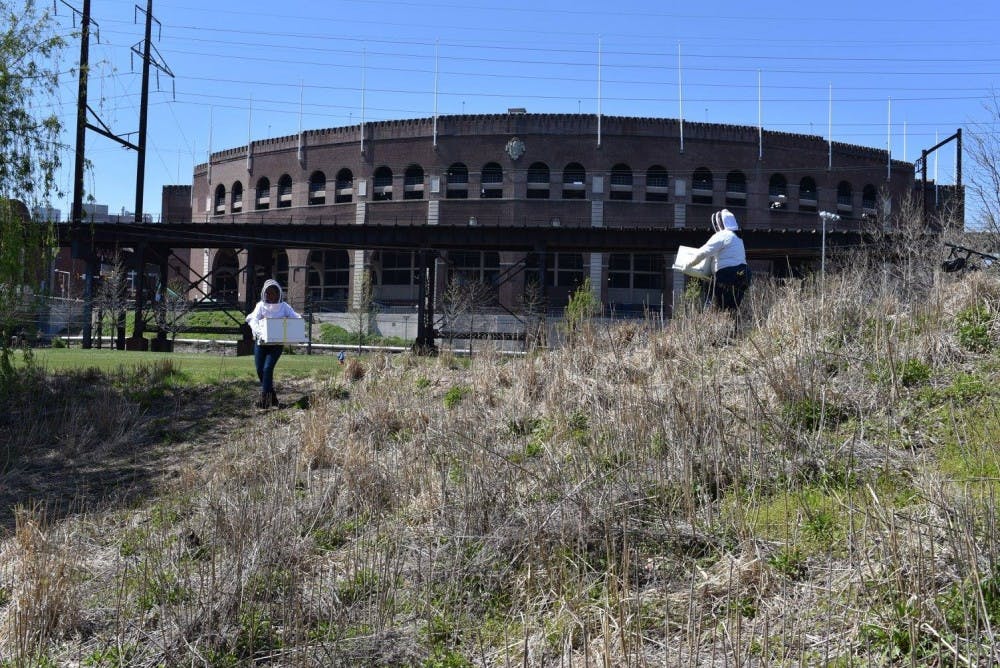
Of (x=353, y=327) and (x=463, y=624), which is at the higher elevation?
(x=353, y=327)

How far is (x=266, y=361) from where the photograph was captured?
1162cm

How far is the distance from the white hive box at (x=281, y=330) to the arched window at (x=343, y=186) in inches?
1718

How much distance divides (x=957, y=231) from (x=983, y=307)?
80.1ft

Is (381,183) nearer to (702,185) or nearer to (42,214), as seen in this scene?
(702,185)

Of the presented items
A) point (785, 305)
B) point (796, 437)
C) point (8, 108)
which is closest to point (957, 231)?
point (785, 305)

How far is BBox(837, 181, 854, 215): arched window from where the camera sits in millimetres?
53125

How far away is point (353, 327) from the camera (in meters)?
43.9

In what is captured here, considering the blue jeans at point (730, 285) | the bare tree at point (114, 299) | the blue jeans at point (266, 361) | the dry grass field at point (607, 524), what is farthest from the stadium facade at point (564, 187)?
the dry grass field at point (607, 524)

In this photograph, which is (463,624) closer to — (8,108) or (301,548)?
(301,548)

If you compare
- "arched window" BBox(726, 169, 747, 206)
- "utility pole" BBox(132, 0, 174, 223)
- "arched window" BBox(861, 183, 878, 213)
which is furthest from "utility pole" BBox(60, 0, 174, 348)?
"arched window" BBox(861, 183, 878, 213)

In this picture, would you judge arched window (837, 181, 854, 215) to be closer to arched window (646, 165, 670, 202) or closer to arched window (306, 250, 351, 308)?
arched window (646, 165, 670, 202)

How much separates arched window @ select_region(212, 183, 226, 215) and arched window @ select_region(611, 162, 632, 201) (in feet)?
101

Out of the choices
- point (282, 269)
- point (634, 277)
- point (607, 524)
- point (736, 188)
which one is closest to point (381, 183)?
point (282, 269)

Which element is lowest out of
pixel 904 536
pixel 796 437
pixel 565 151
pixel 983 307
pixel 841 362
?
pixel 904 536
